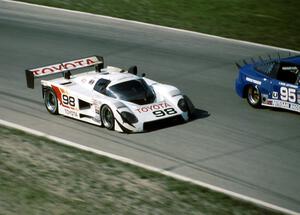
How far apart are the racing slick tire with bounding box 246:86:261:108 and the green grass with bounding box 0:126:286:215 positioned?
5.15 metres

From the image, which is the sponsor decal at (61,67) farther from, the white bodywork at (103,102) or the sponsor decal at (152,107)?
the sponsor decal at (152,107)

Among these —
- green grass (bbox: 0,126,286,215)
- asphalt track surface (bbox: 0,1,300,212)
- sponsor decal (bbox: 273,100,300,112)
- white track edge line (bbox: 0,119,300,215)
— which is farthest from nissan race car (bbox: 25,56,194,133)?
sponsor decal (bbox: 273,100,300,112)

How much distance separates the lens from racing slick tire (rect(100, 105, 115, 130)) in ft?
53.4

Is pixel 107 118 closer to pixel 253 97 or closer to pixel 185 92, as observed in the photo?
pixel 185 92

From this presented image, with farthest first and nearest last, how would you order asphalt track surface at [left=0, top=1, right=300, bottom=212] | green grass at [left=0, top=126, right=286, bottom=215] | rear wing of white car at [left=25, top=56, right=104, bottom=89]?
rear wing of white car at [left=25, top=56, right=104, bottom=89], asphalt track surface at [left=0, top=1, right=300, bottom=212], green grass at [left=0, top=126, right=286, bottom=215]

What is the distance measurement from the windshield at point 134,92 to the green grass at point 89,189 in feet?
7.16

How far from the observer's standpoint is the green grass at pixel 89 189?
1230 cm

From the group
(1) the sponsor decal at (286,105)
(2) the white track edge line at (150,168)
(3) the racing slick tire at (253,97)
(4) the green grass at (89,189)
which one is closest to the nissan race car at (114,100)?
(2) the white track edge line at (150,168)

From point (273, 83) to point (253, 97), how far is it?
34.8 inches

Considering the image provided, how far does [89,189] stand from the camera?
13.0 metres

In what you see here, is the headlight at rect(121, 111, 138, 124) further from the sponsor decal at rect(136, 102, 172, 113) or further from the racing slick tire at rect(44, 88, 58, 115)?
the racing slick tire at rect(44, 88, 58, 115)

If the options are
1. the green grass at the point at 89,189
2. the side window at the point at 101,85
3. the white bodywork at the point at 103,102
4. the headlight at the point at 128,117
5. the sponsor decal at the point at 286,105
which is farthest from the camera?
the sponsor decal at the point at 286,105

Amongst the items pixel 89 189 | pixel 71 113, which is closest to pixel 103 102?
pixel 71 113

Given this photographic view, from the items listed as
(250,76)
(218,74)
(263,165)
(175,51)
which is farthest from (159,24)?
(263,165)
